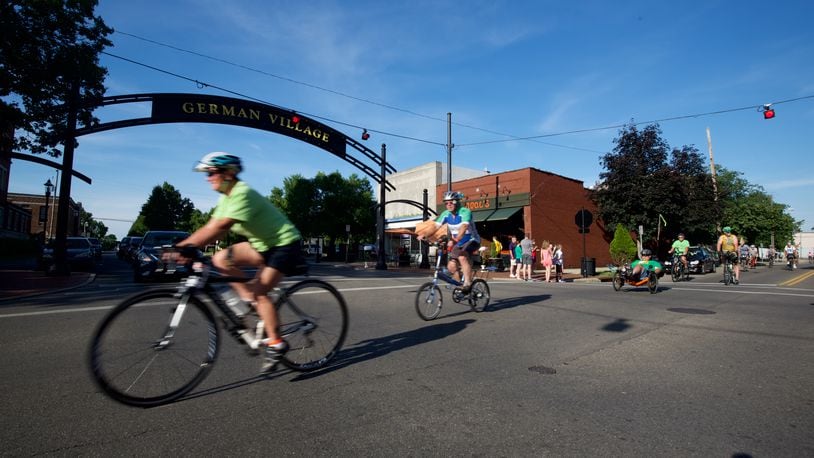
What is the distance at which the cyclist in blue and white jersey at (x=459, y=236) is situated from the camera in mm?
6828

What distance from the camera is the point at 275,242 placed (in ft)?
11.7

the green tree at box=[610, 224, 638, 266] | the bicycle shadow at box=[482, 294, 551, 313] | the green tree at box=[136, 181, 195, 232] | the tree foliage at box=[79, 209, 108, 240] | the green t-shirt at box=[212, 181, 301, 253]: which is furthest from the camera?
the tree foliage at box=[79, 209, 108, 240]

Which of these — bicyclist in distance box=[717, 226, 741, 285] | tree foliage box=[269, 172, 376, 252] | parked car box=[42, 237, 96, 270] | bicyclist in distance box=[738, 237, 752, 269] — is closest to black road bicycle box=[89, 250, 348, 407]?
bicyclist in distance box=[717, 226, 741, 285]

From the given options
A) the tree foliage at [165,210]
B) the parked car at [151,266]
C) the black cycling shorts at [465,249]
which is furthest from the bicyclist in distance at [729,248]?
the tree foliage at [165,210]

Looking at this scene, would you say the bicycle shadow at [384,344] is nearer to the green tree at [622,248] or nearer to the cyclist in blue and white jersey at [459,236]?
the cyclist in blue and white jersey at [459,236]

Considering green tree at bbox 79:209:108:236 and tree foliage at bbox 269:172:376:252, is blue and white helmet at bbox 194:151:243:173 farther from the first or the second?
green tree at bbox 79:209:108:236

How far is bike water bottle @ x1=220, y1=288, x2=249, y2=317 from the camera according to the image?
11.2 feet

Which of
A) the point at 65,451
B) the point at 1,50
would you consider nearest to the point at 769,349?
the point at 65,451

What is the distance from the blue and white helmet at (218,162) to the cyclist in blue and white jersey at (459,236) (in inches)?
153

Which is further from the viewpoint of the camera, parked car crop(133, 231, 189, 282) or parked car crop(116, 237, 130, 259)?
parked car crop(116, 237, 130, 259)

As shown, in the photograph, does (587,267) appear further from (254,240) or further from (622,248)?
(254,240)

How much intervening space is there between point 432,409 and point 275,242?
6.04 ft

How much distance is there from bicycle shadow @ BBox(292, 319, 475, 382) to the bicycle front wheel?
823mm

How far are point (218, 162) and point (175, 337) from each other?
141 cm
